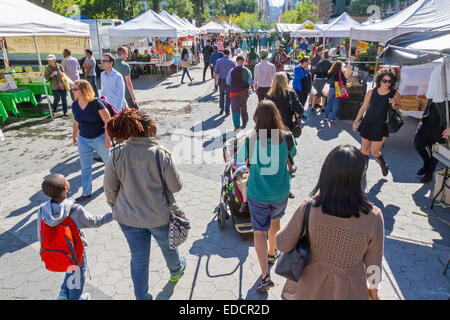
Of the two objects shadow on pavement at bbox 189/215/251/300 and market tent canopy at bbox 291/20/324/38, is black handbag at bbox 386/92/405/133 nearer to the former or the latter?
shadow on pavement at bbox 189/215/251/300

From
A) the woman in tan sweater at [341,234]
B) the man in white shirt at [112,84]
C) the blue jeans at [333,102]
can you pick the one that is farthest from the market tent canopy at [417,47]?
the man in white shirt at [112,84]

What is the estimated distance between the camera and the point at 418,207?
4.90m

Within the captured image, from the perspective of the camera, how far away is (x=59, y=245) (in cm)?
261

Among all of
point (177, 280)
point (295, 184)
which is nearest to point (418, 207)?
point (295, 184)

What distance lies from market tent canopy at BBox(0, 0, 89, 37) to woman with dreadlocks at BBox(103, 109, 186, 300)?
6.49 metres

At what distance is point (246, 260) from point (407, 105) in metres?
6.62

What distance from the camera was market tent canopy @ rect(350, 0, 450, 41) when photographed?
276 inches

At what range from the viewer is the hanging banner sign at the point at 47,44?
14.0 meters

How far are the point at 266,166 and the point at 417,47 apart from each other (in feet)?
9.95

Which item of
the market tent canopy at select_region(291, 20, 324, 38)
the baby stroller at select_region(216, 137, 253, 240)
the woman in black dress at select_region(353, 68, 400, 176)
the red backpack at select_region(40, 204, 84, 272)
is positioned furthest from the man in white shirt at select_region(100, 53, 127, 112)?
the market tent canopy at select_region(291, 20, 324, 38)

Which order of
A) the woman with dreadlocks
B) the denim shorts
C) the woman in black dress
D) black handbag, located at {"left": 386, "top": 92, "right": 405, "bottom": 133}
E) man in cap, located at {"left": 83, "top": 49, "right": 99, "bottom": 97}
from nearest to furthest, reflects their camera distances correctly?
the woman with dreadlocks, the denim shorts, the woman in black dress, black handbag, located at {"left": 386, "top": 92, "right": 405, "bottom": 133}, man in cap, located at {"left": 83, "top": 49, "right": 99, "bottom": 97}

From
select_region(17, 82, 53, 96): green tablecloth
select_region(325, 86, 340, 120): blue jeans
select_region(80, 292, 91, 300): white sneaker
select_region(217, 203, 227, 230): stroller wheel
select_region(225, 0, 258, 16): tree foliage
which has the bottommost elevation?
select_region(80, 292, 91, 300): white sneaker

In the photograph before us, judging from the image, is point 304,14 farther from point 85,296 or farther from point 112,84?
point 85,296

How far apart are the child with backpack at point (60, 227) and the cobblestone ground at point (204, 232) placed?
483 mm
